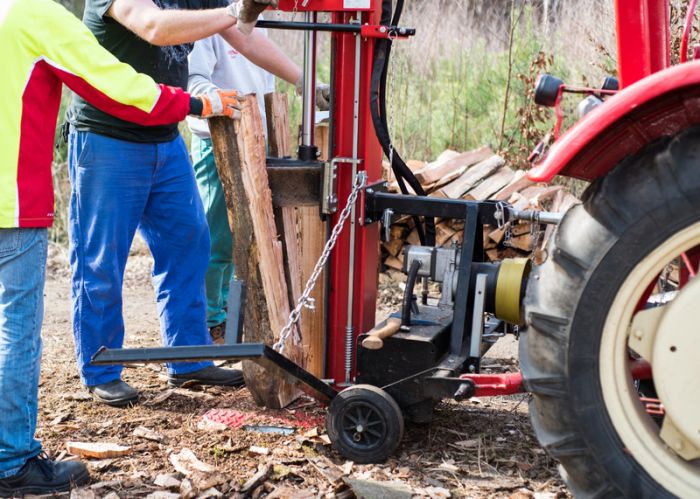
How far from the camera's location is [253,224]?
12.9 feet

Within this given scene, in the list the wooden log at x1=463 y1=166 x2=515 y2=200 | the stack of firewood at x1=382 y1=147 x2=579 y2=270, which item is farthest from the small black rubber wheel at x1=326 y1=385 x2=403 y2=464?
the wooden log at x1=463 y1=166 x2=515 y2=200

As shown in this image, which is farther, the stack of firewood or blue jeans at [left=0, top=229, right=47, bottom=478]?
the stack of firewood

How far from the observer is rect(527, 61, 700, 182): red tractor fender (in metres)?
2.44

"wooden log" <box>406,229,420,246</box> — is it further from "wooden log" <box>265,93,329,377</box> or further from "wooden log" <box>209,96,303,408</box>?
"wooden log" <box>209,96,303,408</box>

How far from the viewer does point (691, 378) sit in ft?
8.30

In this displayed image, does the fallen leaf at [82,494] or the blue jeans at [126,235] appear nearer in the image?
the fallen leaf at [82,494]

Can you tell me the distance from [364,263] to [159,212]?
3.76 ft

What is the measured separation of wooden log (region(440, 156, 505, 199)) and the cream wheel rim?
3.98 m

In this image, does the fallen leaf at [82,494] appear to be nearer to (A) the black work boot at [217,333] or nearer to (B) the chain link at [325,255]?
(B) the chain link at [325,255]

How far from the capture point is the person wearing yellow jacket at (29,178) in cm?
319

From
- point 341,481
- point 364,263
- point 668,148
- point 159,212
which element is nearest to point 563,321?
point 668,148

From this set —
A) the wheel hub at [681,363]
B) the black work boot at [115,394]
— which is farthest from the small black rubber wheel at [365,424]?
the wheel hub at [681,363]

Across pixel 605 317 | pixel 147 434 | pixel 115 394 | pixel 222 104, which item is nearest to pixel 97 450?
pixel 147 434

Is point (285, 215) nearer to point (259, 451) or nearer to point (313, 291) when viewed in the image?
point (313, 291)
